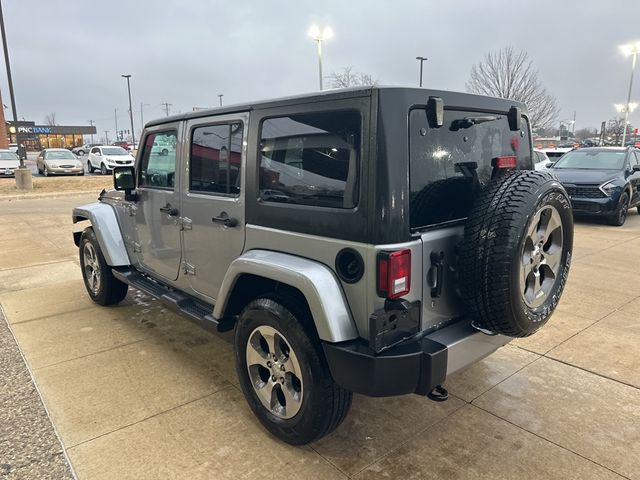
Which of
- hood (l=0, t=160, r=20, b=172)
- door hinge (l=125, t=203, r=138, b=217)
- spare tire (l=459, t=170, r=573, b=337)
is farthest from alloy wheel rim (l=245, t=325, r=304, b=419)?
hood (l=0, t=160, r=20, b=172)

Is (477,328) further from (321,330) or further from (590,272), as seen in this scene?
(590,272)

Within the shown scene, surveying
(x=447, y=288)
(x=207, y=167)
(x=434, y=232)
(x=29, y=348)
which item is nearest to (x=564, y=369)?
(x=447, y=288)

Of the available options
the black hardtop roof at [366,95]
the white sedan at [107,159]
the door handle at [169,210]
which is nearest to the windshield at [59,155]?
the white sedan at [107,159]

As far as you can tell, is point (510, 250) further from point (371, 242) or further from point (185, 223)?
point (185, 223)

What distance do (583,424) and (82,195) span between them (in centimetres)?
1655

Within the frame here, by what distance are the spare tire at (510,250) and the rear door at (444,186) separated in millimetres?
127

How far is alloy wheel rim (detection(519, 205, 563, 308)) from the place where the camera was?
7.91 ft

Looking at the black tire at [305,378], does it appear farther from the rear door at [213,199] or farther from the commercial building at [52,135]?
the commercial building at [52,135]

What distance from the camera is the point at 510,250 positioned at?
2189 mm

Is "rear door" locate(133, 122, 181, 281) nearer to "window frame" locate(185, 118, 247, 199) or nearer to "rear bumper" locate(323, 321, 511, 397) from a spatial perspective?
"window frame" locate(185, 118, 247, 199)

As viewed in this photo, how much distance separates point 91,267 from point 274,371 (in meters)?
3.20

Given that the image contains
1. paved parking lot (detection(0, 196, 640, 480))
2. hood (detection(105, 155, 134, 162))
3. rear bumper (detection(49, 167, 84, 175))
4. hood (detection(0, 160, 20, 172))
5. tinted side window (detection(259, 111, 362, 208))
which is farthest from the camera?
hood (detection(105, 155, 134, 162))

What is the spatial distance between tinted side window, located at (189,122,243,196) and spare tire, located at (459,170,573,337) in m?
1.47

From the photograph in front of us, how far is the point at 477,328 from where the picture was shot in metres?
2.50
